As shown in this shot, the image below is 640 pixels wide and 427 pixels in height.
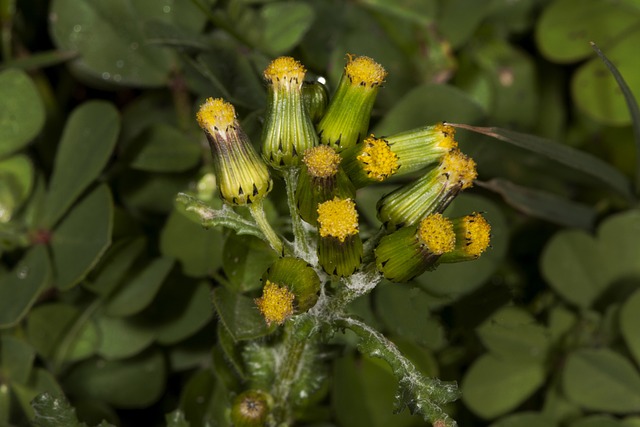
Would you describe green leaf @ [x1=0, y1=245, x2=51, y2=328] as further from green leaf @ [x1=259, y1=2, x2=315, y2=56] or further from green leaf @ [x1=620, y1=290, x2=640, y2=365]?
green leaf @ [x1=620, y1=290, x2=640, y2=365]

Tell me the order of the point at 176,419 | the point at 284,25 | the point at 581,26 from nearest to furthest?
the point at 176,419 < the point at 284,25 < the point at 581,26

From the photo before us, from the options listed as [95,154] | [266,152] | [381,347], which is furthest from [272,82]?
[95,154]

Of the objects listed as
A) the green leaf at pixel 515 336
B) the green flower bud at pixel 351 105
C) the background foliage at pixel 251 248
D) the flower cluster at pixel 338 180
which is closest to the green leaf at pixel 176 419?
the background foliage at pixel 251 248

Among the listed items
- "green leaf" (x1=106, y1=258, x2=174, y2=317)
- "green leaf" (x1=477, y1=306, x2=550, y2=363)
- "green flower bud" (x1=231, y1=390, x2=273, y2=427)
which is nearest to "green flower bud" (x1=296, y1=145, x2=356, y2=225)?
"green flower bud" (x1=231, y1=390, x2=273, y2=427)

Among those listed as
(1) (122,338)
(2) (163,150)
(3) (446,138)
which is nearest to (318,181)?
(3) (446,138)

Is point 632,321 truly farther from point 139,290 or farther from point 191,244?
point 139,290
